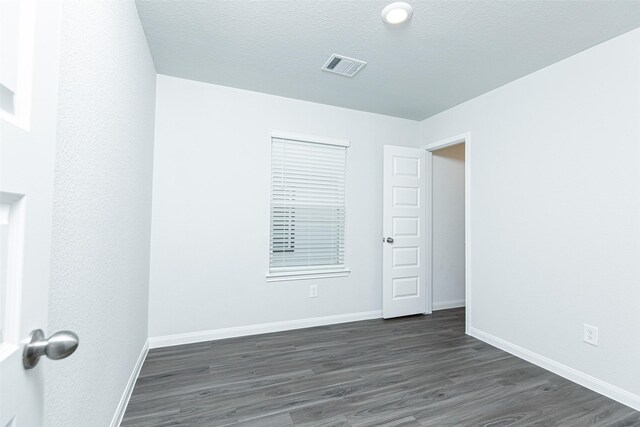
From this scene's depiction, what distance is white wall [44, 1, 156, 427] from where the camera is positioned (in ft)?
3.28

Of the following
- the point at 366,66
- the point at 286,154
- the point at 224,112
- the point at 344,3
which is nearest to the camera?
the point at 344,3

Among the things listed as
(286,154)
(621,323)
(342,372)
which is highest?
(286,154)

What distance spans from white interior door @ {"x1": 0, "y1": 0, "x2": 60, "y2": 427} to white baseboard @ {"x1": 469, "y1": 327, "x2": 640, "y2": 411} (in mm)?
3125

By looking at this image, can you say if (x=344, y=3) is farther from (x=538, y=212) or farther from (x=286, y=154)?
(x=538, y=212)

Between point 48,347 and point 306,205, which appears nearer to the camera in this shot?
point 48,347

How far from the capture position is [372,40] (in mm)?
2234

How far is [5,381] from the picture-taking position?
459 mm

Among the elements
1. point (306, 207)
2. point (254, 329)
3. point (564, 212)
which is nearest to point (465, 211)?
point (564, 212)

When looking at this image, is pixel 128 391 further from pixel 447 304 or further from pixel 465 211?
pixel 447 304

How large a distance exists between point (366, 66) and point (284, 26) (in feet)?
2.79

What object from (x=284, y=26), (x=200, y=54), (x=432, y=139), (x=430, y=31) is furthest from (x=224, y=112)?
(x=432, y=139)

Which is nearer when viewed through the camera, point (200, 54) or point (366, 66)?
point (200, 54)

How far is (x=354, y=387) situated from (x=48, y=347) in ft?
6.71

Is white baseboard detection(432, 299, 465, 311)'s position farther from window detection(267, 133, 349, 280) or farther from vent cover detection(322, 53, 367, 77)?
vent cover detection(322, 53, 367, 77)
